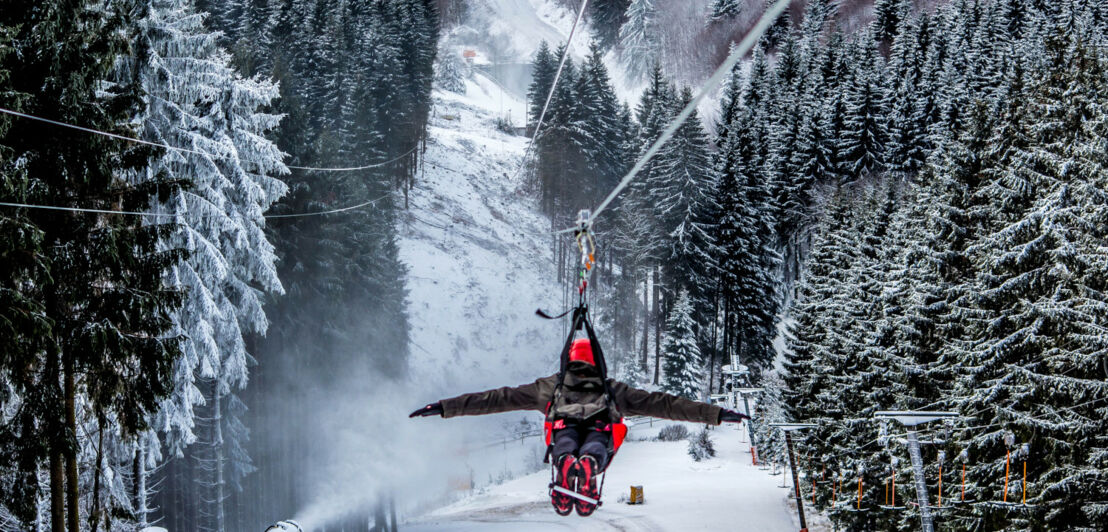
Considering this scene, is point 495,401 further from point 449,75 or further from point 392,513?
point 449,75

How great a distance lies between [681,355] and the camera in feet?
138

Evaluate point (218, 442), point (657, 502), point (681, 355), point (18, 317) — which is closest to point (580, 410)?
point (18, 317)

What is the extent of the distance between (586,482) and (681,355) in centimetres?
3419

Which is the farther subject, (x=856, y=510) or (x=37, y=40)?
(x=856, y=510)

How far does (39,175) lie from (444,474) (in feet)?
95.4

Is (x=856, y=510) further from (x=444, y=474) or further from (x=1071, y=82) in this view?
(x=444, y=474)

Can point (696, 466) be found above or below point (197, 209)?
below

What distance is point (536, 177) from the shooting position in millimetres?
64625

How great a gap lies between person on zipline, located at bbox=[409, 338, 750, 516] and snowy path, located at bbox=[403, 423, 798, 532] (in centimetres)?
1639

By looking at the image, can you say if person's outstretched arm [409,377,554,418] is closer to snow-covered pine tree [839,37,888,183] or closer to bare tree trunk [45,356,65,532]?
bare tree trunk [45,356,65,532]

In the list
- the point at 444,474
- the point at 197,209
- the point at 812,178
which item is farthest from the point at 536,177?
the point at 197,209

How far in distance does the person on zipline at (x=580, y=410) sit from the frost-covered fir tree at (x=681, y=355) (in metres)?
33.3

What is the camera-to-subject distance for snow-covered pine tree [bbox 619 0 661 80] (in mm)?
99750

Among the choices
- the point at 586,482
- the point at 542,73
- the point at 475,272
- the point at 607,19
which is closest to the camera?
the point at 586,482
